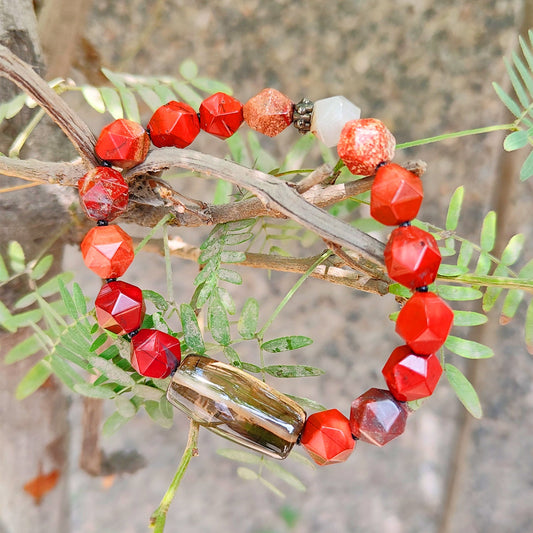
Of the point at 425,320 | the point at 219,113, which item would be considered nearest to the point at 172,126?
the point at 219,113

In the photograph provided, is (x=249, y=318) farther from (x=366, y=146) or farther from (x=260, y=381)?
(x=366, y=146)

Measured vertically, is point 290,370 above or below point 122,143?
below

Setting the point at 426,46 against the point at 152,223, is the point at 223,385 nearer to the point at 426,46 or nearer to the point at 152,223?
the point at 152,223

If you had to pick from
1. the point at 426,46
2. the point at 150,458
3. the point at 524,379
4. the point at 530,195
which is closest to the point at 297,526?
the point at 150,458

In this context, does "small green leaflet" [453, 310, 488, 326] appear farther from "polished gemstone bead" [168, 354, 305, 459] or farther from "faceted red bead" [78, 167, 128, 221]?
"faceted red bead" [78, 167, 128, 221]

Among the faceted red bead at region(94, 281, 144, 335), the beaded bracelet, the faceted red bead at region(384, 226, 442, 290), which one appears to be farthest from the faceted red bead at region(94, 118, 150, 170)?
the faceted red bead at region(384, 226, 442, 290)

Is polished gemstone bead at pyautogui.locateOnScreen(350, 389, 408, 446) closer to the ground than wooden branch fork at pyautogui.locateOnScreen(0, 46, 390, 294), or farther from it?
closer to the ground
